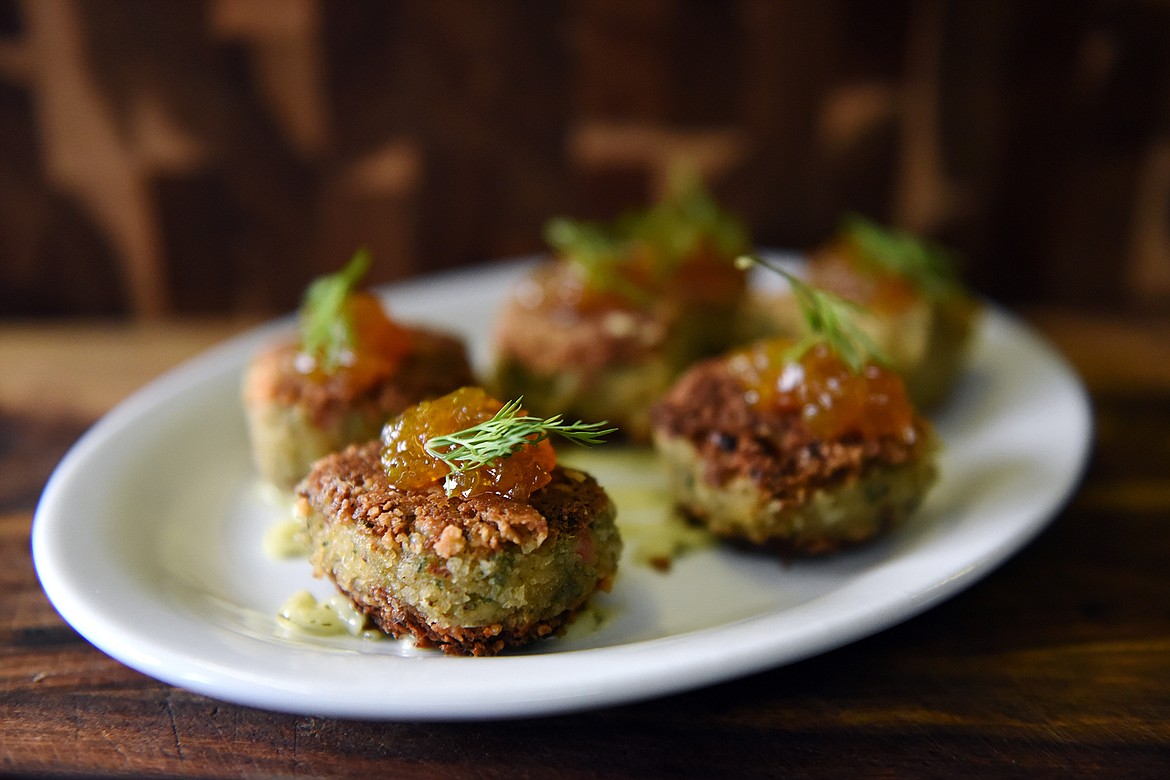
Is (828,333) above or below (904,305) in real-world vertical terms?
above

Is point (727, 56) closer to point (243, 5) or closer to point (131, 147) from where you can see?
point (243, 5)

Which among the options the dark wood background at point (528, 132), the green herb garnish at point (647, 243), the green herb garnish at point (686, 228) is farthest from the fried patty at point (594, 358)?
the dark wood background at point (528, 132)

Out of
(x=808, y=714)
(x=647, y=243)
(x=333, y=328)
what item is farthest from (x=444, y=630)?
(x=647, y=243)

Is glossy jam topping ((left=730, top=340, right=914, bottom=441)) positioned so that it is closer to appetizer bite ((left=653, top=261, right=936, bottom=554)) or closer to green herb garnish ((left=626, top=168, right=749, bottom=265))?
appetizer bite ((left=653, top=261, right=936, bottom=554))

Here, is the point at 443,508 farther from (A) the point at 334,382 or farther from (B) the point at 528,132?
(B) the point at 528,132

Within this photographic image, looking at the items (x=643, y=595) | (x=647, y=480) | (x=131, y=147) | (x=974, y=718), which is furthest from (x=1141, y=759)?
(x=131, y=147)

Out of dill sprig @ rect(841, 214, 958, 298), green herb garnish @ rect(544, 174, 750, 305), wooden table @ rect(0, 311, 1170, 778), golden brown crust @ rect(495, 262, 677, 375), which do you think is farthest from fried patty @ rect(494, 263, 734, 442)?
wooden table @ rect(0, 311, 1170, 778)

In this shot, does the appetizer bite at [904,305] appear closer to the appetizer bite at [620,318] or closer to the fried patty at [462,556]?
the appetizer bite at [620,318]
